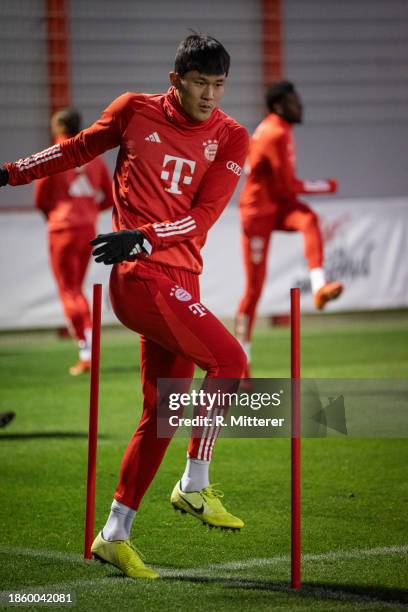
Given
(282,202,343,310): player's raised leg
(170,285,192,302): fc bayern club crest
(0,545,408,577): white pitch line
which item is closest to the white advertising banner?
(282,202,343,310): player's raised leg

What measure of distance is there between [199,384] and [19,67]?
11.8 metres

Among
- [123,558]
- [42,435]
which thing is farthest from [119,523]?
[42,435]

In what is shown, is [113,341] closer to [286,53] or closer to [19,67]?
[19,67]

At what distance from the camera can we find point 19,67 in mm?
15938

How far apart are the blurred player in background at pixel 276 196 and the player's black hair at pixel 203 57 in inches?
204

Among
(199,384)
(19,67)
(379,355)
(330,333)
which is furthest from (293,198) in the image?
(19,67)

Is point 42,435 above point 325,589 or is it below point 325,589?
below

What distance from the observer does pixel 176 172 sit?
4906 millimetres

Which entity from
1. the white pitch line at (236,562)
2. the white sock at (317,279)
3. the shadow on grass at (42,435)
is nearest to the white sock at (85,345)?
the white sock at (317,279)

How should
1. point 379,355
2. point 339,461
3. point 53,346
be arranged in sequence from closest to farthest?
point 339,461 < point 379,355 < point 53,346

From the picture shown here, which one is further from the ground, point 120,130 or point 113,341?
point 120,130

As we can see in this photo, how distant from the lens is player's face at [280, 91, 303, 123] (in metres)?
10.2

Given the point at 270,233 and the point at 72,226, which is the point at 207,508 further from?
the point at 72,226

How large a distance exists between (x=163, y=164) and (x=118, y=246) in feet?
1.60
